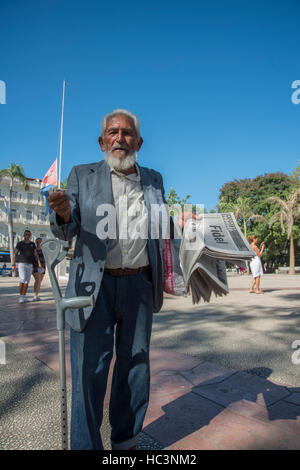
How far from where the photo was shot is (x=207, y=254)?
5.47ft

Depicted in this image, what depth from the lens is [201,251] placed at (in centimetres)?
165

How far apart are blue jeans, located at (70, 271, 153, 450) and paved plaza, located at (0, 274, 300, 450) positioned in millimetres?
329

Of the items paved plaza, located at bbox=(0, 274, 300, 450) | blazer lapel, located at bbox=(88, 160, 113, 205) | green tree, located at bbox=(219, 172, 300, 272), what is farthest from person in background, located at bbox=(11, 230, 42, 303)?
green tree, located at bbox=(219, 172, 300, 272)

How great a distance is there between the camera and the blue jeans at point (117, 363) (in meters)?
1.47

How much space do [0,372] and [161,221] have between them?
2377mm

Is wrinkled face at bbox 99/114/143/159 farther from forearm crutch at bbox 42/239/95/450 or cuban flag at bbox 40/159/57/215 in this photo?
cuban flag at bbox 40/159/57/215

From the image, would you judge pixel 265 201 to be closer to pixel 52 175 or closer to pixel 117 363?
pixel 52 175

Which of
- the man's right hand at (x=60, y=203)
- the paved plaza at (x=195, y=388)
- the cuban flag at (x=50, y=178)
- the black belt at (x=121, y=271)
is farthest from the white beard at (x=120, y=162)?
the cuban flag at (x=50, y=178)

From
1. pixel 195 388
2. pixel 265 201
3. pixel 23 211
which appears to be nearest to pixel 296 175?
pixel 265 201

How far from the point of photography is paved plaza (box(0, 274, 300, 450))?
1.85 meters

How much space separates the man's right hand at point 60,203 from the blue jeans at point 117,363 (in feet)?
1.30

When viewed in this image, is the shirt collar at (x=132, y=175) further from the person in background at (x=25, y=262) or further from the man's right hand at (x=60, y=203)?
the person in background at (x=25, y=262)

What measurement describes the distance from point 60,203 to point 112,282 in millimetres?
507
